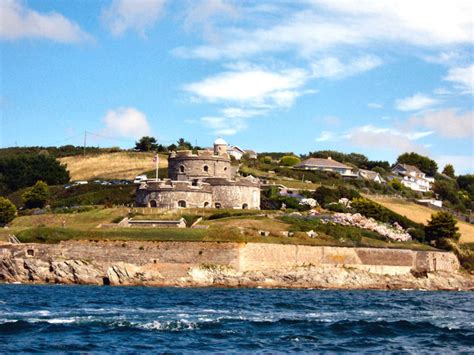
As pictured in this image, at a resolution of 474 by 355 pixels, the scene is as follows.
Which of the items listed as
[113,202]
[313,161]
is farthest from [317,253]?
[313,161]

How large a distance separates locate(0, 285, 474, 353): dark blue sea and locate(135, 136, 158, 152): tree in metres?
74.6

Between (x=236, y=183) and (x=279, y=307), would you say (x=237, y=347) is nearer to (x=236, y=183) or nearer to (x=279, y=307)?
(x=279, y=307)

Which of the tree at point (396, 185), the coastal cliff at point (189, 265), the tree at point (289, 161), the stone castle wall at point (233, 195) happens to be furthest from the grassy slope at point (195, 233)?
the tree at point (289, 161)

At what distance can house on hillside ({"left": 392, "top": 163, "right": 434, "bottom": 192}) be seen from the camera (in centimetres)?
12912

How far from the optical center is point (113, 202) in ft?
275

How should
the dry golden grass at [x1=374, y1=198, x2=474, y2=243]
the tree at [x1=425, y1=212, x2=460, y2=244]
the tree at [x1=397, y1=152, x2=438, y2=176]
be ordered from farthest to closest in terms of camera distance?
the tree at [x1=397, y1=152, x2=438, y2=176] < the dry golden grass at [x1=374, y1=198, x2=474, y2=243] < the tree at [x1=425, y1=212, x2=460, y2=244]

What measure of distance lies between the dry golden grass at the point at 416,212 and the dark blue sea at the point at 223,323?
3798cm

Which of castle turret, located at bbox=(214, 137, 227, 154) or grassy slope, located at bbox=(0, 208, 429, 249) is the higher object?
castle turret, located at bbox=(214, 137, 227, 154)

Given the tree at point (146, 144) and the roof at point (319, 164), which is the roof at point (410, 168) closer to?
the roof at point (319, 164)

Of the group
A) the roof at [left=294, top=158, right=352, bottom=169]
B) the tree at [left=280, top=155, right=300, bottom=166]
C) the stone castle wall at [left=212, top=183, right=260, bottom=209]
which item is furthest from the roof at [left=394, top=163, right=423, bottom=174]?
the stone castle wall at [left=212, top=183, right=260, bottom=209]

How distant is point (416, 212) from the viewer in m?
94.5

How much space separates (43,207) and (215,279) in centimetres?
3170

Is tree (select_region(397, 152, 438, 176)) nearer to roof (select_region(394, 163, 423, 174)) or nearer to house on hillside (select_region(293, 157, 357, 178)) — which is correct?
Answer: roof (select_region(394, 163, 423, 174))

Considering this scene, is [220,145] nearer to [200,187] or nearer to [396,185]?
[200,187]
